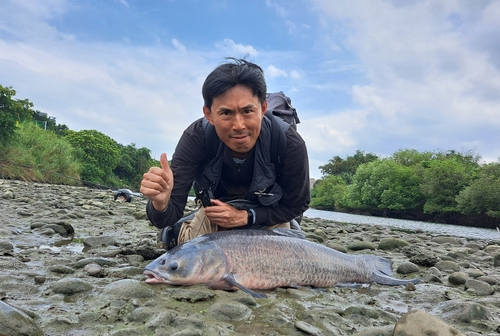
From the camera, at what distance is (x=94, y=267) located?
3234 millimetres

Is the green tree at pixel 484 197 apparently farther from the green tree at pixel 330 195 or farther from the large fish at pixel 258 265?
the large fish at pixel 258 265

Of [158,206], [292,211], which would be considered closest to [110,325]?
[158,206]

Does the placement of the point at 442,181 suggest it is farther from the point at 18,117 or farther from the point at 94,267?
the point at 94,267

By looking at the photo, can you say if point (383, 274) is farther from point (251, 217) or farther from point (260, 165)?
point (260, 165)

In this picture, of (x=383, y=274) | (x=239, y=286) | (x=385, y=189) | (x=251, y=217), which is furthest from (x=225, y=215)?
(x=385, y=189)

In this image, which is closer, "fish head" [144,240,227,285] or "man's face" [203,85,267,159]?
"fish head" [144,240,227,285]

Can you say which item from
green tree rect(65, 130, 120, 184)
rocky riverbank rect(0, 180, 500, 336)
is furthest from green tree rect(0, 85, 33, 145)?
rocky riverbank rect(0, 180, 500, 336)

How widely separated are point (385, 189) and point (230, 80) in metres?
54.1

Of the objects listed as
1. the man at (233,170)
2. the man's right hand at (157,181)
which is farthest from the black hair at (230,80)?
the man's right hand at (157,181)

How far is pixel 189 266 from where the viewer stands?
2969 millimetres

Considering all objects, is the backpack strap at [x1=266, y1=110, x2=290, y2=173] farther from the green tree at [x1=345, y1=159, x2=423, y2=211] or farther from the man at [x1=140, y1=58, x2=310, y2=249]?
the green tree at [x1=345, y1=159, x2=423, y2=211]

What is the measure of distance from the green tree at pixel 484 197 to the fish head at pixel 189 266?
36.6m

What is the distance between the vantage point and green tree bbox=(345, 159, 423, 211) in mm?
49594

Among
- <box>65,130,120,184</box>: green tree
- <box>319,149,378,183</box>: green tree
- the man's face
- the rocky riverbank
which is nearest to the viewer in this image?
the rocky riverbank
